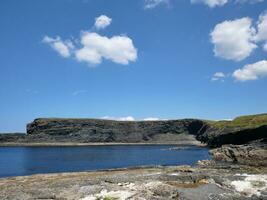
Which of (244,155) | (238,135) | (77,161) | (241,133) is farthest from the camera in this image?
(238,135)

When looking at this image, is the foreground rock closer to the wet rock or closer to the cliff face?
the wet rock

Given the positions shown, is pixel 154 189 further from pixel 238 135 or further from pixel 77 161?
pixel 238 135

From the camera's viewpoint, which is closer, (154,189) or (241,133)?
(154,189)

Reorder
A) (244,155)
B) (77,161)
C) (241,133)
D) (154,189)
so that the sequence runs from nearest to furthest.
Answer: (154,189) → (244,155) → (77,161) → (241,133)

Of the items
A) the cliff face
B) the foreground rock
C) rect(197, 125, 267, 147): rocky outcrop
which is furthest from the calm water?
the foreground rock

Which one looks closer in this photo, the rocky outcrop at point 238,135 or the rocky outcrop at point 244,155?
the rocky outcrop at point 244,155

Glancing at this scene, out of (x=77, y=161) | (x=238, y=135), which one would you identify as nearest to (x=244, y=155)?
(x=77, y=161)

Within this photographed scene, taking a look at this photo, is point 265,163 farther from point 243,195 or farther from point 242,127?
point 242,127

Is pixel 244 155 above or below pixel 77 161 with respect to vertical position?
below

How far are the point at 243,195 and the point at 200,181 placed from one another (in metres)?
7.00

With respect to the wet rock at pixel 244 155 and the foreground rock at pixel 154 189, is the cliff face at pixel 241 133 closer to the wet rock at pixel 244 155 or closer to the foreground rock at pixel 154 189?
the wet rock at pixel 244 155

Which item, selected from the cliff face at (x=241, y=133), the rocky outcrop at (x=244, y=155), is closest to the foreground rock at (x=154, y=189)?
the rocky outcrop at (x=244, y=155)

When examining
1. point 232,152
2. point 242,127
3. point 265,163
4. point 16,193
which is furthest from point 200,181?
point 242,127

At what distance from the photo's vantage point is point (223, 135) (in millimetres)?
178250
